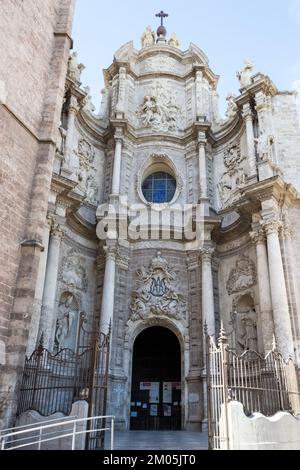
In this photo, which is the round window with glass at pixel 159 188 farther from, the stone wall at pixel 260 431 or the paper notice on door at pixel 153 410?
the stone wall at pixel 260 431

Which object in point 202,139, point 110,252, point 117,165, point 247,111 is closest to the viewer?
point 110,252

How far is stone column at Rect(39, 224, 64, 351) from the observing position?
1245 cm

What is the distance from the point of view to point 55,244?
13789 mm

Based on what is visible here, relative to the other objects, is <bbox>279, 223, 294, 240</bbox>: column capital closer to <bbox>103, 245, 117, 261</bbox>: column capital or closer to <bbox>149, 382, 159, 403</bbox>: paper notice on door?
<bbox>103, 245, 117, 261</bbox>: column capital

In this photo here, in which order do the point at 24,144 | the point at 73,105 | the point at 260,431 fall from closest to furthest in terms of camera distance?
the point at 260,431 < the point at 24,144 < the point at 73,105

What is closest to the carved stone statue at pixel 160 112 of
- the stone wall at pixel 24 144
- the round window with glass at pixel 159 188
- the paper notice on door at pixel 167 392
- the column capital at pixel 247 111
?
the round window with glass at pixel 159 188

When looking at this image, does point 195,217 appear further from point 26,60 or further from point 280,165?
point 26,60

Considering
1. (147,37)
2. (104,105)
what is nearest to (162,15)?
(147,37)

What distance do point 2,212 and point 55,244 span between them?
17.7ft

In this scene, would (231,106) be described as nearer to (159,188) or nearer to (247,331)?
(159,188)

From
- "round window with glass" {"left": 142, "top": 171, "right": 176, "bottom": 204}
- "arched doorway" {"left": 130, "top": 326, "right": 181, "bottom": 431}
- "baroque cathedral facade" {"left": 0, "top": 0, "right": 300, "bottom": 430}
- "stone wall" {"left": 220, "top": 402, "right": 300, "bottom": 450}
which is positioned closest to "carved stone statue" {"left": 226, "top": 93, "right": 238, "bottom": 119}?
"baroque cathedral facade" {"left": 0, "top": 0, "right": 300, "bottom": 430}

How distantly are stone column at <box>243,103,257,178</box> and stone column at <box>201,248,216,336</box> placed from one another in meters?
3.36

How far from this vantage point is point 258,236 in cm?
1387

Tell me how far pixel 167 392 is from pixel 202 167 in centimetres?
904
